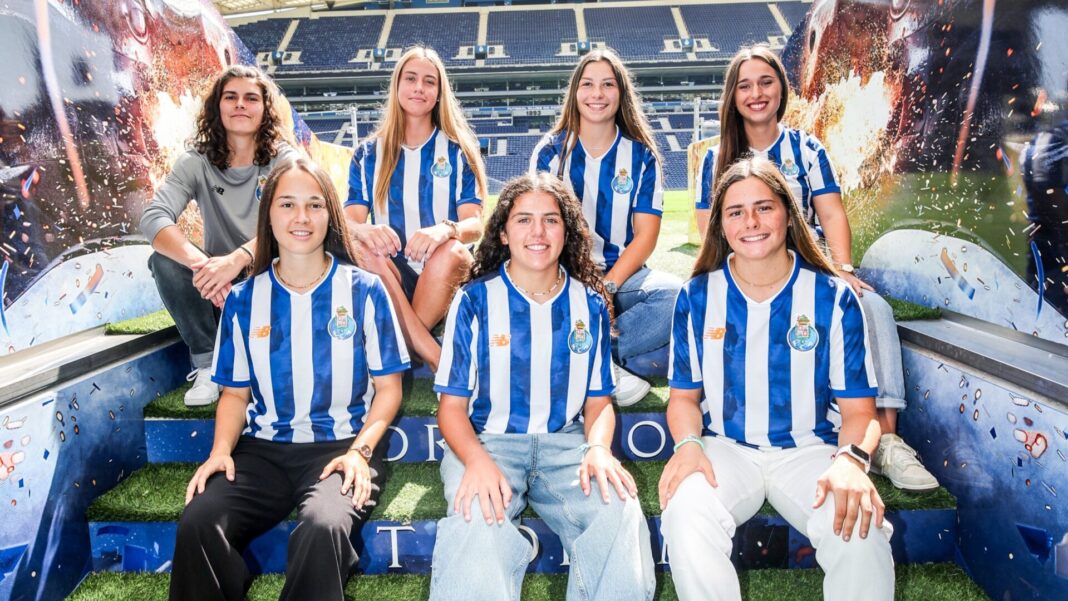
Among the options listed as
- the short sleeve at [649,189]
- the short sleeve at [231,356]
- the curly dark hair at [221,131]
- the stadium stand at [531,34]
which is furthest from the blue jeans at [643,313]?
the stadium stand at [531,34]

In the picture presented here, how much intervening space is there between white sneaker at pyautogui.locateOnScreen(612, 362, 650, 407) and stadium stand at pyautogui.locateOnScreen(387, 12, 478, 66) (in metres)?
23.2

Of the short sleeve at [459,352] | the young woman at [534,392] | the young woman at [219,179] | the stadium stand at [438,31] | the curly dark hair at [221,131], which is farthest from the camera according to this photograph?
the stadium stand at [438,31]

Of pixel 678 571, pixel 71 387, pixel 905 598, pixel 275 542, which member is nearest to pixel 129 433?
pixel 71 387

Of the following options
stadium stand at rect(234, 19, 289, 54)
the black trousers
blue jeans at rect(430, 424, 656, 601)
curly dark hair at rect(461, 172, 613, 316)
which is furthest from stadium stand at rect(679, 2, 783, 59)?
the black trousers

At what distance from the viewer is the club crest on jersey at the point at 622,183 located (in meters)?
2.63

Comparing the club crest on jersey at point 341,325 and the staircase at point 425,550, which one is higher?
the club crest on jersey at point 341,325

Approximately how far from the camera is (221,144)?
260 cm

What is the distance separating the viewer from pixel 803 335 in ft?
5.97

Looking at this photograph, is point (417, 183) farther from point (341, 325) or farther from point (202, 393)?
point (202, 393)

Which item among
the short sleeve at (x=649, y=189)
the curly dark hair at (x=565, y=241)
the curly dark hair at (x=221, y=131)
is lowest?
the curly dark hair at (x=565, y=241)

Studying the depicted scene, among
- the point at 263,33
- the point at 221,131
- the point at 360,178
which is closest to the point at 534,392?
the point at 360,178

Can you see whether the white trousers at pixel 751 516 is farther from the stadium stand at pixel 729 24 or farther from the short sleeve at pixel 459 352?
the stadium stand at pixel 729 24

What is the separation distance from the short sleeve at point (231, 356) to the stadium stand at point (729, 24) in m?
23.5

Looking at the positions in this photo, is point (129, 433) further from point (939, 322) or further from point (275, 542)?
point (939, 322)
